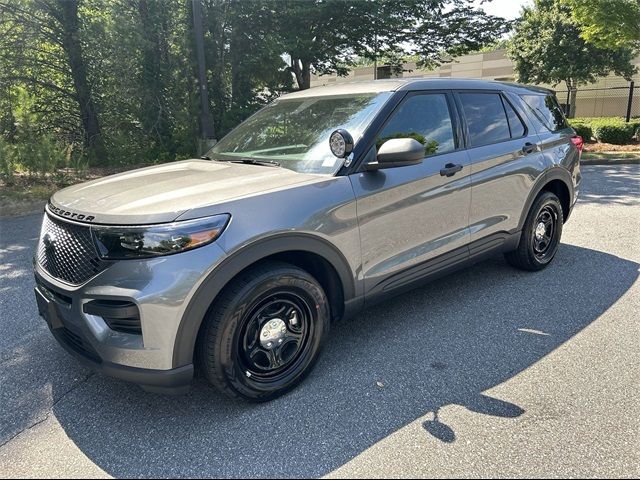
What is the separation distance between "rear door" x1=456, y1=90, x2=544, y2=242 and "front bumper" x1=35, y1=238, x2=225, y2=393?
2329 millimetres

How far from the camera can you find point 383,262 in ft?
10.2

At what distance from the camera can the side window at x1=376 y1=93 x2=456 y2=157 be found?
319 centimetres

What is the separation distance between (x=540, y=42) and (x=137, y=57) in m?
22.6

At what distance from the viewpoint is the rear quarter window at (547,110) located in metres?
4.54

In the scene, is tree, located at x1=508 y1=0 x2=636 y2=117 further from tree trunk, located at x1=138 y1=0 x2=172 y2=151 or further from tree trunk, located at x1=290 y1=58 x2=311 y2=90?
tree trunk, located at x1=138 y1=0 x2=172 y2=151

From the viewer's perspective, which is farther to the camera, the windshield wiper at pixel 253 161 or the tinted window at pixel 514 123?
the tinted window at pixel 514 123

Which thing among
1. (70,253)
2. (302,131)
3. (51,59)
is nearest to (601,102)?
(51,59)

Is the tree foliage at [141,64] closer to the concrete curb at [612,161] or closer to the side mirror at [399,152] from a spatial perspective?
the concrete curb at [612,161]

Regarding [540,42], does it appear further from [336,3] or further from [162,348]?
[162,348]

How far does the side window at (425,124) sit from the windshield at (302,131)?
6.0 inches

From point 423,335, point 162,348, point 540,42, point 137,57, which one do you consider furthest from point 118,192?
point 540,42

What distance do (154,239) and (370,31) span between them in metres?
13.9

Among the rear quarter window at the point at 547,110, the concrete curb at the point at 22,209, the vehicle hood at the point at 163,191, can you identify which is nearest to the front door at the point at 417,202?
the vehicle hood at the point at 163,191

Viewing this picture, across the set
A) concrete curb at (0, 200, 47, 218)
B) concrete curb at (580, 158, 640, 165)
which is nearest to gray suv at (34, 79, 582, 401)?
concrete curb at (0, 200, 47, 218)
